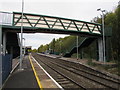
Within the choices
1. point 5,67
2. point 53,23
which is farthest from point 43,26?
point 5,67

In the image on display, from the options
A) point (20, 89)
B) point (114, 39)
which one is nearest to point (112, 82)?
point (20, 89)

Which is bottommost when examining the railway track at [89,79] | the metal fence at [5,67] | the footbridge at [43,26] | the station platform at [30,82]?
the railway track at [89,79]

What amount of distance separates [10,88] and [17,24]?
1275 cm

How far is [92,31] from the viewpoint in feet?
78.8

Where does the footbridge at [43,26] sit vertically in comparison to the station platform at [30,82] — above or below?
above

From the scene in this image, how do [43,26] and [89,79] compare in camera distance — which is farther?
[43,26]

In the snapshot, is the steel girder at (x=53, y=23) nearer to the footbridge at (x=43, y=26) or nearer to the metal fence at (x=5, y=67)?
the footbridge at (x=43, y=26)

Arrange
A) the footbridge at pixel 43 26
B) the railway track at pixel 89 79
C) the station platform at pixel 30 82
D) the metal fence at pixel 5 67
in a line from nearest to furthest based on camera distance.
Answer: the station platform at pixel 30 82 → the railway track at pixel 89 79 → the metal fence at pixel 5 67 → the footbridge at pixel 43 26

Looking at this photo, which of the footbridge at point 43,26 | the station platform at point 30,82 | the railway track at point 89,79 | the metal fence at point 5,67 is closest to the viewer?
the station platform at point 30,82

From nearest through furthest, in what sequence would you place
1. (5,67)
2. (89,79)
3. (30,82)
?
(30,82) → (5,67) → (89,79)

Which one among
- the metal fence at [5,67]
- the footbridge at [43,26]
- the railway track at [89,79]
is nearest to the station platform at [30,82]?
the metal fence at [5,67]

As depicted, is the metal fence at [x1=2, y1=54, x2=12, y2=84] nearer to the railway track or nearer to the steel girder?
the railway track

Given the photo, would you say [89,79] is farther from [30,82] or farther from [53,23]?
[53,23]

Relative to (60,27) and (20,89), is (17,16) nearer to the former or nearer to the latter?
(60,27)
